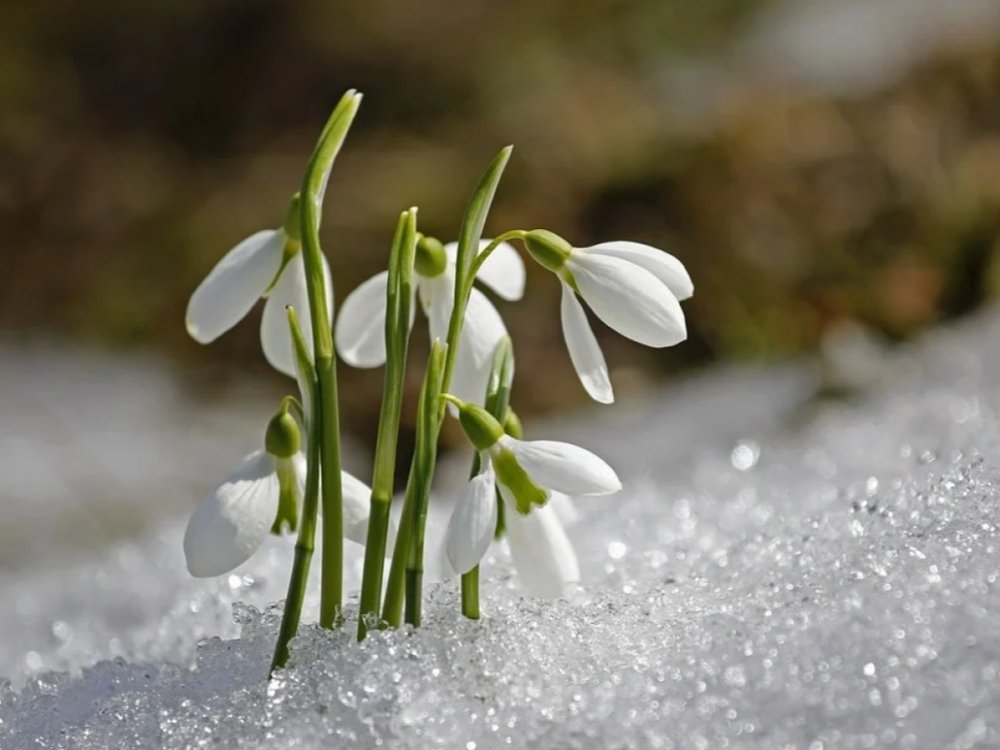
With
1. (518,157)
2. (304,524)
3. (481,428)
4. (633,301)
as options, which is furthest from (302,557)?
(518,157)

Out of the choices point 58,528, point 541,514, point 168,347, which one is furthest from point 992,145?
point 541,514

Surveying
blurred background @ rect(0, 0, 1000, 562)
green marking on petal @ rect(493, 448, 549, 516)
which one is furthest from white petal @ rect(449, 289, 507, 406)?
blurred background @ rect(0, 0, 1000, 562)

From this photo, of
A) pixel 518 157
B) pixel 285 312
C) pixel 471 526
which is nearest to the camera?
pixel 471 526

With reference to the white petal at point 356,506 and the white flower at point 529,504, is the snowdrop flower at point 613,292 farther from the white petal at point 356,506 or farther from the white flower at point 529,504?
the white petal at point 356,506

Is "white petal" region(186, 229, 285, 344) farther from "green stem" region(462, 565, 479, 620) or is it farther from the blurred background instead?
the blurred background

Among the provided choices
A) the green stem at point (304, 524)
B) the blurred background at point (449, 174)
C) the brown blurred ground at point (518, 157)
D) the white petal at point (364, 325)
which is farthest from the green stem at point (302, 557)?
the brown blurred ground at point (518, 157)

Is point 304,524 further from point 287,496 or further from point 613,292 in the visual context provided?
point 613,292
